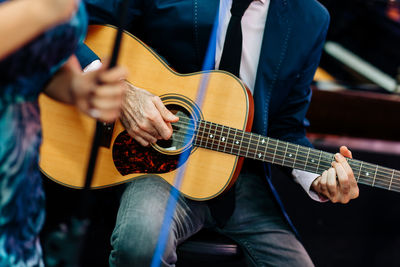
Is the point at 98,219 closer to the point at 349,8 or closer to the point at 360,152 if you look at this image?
the point at 360,152

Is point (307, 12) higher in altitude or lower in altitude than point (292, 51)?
higher

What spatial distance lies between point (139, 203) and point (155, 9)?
716 millimetres

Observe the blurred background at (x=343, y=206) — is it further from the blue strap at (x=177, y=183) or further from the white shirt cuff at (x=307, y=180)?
the white shirt cuff at (x=307, y=180)

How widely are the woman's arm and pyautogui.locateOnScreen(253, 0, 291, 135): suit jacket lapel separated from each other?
100cm

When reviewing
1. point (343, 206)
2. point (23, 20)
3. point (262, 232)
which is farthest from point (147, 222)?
point (343, 206)

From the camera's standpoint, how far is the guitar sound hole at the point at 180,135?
54.2 inches

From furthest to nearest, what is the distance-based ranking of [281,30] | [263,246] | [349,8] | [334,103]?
[349,8] < [334,103] < [281,30] < [263,246]

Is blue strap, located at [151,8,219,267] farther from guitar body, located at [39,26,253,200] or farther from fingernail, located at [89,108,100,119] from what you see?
fingernail, located at [89,108,100,119]

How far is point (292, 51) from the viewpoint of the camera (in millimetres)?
1567

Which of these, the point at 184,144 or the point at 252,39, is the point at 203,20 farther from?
the point at 184,144

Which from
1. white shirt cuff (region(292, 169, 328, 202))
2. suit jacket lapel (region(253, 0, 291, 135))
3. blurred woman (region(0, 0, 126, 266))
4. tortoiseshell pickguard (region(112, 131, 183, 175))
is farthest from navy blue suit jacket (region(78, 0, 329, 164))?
blurred woman (region(0, 0, 126, 266))

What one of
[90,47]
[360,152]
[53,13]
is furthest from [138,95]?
[360,152]

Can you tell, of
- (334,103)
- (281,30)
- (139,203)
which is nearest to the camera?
(139,203)

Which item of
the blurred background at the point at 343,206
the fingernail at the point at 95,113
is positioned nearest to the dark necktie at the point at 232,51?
the blurred background at the point at 343,206
